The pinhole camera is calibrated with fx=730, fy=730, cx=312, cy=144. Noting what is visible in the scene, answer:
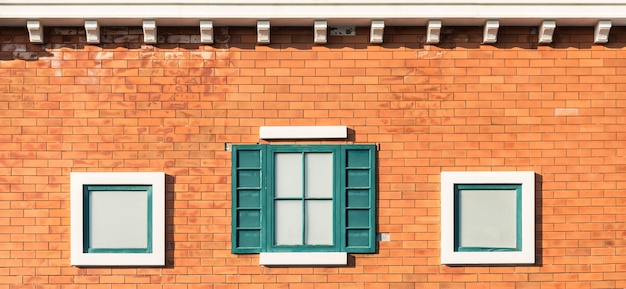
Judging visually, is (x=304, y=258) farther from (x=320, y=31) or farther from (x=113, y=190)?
(x=320, y=31)

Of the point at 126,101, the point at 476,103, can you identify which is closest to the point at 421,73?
the point at 476,103

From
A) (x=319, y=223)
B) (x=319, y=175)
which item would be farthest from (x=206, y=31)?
(x=319, y=223)

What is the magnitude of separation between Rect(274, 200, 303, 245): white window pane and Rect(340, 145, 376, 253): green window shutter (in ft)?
1.65

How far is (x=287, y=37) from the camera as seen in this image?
7.98 meters

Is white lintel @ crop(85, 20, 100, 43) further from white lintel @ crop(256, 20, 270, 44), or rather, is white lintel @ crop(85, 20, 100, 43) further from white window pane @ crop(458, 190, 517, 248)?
white window pane @ crop(458, 190, 517, 248)

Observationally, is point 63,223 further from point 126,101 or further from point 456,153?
point 456,153

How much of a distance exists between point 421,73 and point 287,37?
152cm

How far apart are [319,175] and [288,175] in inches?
13.3

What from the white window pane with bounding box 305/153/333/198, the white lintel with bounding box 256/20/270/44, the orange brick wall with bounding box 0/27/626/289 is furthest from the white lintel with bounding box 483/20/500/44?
the white lintel with bounding box 256/20/270/44

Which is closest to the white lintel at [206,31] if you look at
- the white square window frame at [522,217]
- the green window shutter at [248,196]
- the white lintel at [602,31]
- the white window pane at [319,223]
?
the green window shutter at [248,196]

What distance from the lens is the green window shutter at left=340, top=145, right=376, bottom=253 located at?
7906 mm

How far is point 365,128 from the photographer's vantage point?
7957mm
